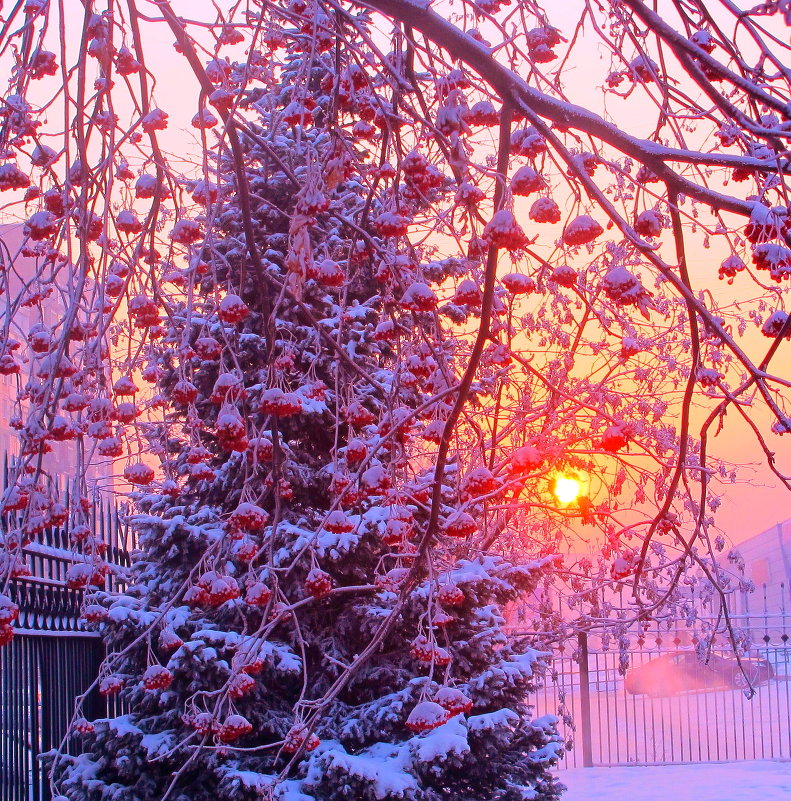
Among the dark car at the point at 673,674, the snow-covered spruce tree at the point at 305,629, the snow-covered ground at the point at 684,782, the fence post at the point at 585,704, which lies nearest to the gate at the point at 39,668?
the snow-covered spruce tree at the point at 305,629

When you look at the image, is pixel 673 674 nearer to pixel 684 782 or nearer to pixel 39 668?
pixel 684 782

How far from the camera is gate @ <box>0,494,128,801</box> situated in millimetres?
4187

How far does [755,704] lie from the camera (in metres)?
13.8

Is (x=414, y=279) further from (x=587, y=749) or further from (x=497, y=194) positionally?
(x=587, y=749)

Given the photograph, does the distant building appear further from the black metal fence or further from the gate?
the gate

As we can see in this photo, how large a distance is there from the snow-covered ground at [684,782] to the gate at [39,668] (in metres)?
5.68

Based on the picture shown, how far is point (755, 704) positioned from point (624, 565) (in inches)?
479

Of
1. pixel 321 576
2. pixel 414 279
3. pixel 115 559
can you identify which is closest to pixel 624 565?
pixel 321 576

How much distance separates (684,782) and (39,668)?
745cm

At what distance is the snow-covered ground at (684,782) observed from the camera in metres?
9.08

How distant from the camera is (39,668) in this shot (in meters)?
4.59

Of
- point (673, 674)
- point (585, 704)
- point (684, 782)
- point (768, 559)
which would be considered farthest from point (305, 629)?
point (768, 559)

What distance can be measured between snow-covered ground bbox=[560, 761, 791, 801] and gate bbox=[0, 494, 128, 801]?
18.6 feet

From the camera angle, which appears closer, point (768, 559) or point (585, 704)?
point (585, 704)
